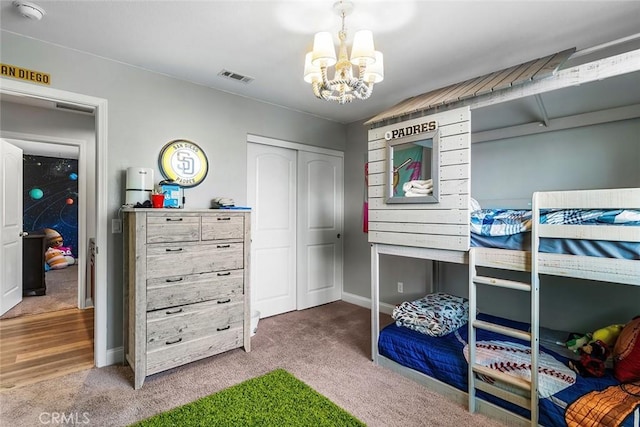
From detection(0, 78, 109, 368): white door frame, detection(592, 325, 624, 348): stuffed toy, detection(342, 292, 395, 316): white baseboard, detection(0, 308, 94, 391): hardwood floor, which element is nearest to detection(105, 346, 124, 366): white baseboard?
detection(0, 78, 109, 368): white door frame

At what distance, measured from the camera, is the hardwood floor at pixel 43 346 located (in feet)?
7.71

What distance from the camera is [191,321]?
95.7 inches

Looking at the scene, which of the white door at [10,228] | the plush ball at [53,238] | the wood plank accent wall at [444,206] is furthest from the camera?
the plush ball at [53,238]

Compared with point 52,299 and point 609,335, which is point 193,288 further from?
point 52,299

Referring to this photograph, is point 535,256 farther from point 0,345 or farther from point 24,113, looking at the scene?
point 24,113

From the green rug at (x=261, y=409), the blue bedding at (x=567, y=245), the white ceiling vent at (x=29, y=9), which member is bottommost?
the green rug at (x=261, y=409)

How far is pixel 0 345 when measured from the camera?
279cm

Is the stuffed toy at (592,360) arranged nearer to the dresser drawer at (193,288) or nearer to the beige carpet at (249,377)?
the beige carpet at (249,377)

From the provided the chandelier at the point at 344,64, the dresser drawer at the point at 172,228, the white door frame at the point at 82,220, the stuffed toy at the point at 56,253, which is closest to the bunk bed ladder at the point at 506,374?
the chandelier at the point at 344,64

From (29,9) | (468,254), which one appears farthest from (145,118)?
(468,254)

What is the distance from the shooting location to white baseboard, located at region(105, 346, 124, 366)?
100 inches

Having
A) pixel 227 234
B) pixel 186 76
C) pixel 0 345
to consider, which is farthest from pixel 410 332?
pixel 0 345

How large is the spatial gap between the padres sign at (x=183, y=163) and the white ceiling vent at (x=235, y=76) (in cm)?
70

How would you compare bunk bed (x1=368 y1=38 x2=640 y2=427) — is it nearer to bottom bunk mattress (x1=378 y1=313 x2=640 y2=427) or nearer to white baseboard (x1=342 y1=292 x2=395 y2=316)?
bottom bunk mattress (x1=378 y1=313 x2=640 y2=427)
